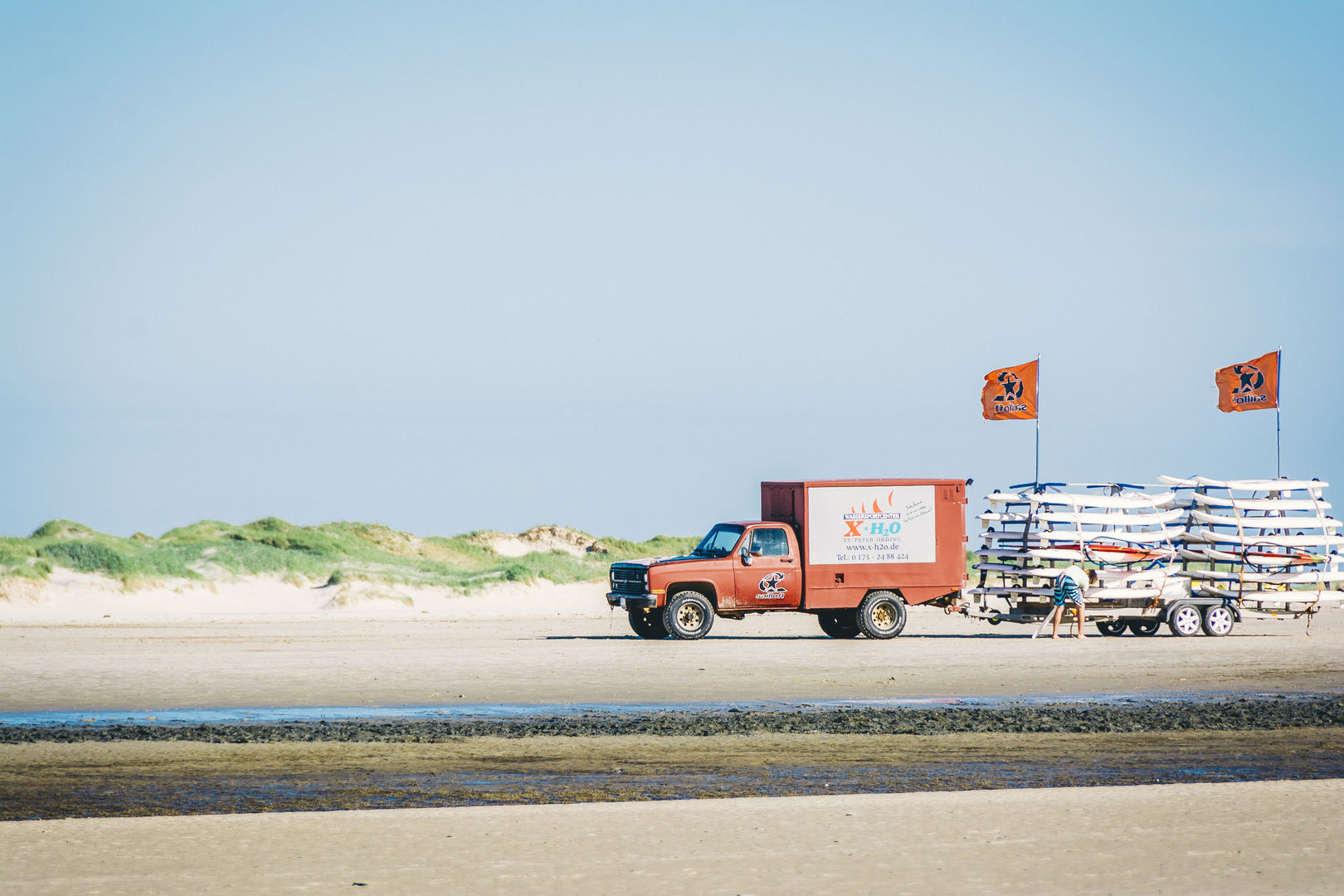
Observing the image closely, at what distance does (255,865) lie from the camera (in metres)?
7.97

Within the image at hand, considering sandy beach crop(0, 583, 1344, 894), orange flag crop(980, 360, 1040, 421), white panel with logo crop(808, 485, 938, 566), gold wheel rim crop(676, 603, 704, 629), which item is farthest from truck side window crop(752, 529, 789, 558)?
orange flag crop(980, 360, 1040, 421)

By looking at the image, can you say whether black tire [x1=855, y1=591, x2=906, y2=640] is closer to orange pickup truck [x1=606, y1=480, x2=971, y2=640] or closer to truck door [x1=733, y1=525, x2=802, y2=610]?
orange pickup truck [x1=606, y1=480, x2=971, y2=640]

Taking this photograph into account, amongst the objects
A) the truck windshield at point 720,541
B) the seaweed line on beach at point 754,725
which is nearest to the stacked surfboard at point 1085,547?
the truck windshield at point 720,541

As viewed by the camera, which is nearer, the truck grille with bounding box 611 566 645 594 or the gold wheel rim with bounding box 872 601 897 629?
the truck grille with bounding box 611 566 645 594

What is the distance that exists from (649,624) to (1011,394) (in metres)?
9.76

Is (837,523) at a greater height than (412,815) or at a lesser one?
greater

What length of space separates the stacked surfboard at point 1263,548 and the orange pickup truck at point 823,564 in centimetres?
507

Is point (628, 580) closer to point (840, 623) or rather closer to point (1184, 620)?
point (840, 623)

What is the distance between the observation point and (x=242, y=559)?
4259 centimetres

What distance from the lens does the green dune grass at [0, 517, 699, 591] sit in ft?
128

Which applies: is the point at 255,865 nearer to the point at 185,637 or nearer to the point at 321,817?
the point at 321,817

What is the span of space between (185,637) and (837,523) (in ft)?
41.0

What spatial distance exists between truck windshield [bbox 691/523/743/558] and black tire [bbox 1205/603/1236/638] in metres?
9.42

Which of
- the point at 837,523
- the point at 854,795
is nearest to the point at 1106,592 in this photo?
the point at 837,523
